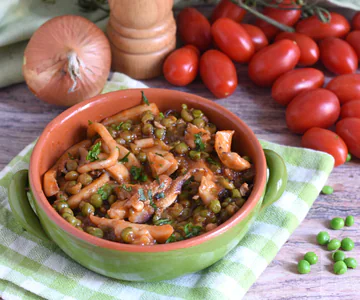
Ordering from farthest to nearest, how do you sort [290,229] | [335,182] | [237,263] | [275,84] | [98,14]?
[98,14], [275,84], [335,182], [290,229], [237,263]

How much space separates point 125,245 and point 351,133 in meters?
1.60

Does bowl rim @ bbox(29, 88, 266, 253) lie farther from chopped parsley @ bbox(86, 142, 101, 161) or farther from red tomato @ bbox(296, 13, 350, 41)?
red tomato @ bbox(296, 13, 350, 41)

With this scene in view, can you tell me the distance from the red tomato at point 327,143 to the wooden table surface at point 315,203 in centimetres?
10

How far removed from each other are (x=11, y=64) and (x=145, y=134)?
127 cm

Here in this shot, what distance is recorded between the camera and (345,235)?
103 inches

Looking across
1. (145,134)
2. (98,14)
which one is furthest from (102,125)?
(98,14)

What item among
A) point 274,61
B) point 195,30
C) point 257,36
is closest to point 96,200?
point 274,61

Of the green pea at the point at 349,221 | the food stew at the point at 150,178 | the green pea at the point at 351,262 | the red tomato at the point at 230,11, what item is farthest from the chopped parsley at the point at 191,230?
the red tomato at the point at 230,11

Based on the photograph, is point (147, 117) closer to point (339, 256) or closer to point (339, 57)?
point (339, 256)

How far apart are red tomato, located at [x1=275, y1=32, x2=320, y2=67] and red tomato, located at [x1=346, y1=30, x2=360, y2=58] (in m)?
0.26

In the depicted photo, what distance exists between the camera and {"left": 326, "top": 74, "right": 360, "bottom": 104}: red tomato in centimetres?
317

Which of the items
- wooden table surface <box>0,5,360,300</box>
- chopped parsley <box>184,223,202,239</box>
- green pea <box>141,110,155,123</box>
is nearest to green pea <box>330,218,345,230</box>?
wooden table surface <box>0,5,360,300</box>

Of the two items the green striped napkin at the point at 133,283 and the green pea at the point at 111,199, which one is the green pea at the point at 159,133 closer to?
the green pea at the point at 111,199

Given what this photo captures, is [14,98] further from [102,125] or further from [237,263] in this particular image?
[237,263]
